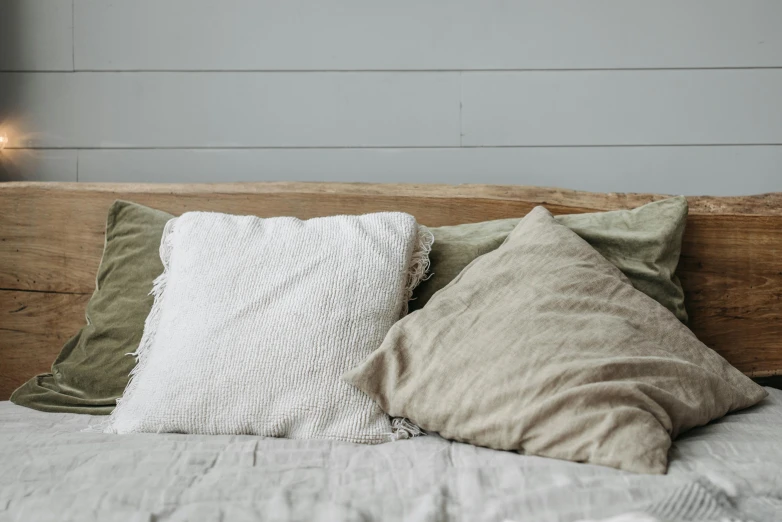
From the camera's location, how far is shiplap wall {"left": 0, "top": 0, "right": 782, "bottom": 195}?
166cm

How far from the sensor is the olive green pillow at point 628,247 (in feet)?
4.23

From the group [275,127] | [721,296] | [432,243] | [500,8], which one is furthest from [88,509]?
[500,8]

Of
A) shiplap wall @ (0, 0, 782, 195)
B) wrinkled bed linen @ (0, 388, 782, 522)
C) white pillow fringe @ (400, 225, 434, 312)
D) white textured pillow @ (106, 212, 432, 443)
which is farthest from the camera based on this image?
shiplap wall @ (0, 0, 782, 195)

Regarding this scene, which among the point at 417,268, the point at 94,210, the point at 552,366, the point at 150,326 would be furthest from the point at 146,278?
the point at 552,366

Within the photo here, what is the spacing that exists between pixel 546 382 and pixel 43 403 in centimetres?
94

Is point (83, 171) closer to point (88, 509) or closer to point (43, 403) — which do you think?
point (43, 403)

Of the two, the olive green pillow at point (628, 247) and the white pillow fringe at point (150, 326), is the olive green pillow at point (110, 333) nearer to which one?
the white pillow fringe at point (150, 326)

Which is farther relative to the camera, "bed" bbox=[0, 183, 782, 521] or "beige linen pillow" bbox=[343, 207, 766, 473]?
"beige linen pillow" bbox=[343, 207, 766, 473]

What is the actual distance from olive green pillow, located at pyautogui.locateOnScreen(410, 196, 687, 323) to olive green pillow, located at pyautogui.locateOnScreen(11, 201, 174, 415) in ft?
1.79

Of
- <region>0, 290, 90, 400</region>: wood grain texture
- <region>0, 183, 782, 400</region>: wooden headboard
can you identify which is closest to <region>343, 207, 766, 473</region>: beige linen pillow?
<region>0, 183, 782, 400</region>: wooden headboard

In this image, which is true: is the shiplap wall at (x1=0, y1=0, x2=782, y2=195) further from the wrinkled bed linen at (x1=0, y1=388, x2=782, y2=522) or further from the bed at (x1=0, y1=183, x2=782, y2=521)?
the wrinkled bed linen at (x1=0, y1=388, x2=782, y2=522)

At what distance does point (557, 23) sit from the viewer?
1661mm

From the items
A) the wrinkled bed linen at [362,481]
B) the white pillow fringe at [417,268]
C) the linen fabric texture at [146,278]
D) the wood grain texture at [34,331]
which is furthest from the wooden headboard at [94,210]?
the wrinkled bed linen at [362,481]

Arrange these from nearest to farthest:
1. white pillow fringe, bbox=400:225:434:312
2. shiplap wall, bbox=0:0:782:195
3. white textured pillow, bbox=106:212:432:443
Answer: white textured pillow, bbox=106:212:432:443 → white pillow fringe, bbox=400:225:434:312 → shiplap wall, bbox=0:0:782:195
